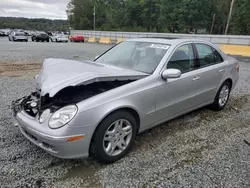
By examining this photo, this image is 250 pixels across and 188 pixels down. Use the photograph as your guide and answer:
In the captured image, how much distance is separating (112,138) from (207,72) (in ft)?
7.64

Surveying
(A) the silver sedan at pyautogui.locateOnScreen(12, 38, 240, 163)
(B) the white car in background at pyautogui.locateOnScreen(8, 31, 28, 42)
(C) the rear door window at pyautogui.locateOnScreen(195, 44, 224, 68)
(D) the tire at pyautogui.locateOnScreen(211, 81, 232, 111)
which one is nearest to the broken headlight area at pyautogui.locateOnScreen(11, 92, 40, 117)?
(A) the silver sedan at pyautogui.locateOnScreen(12, 38, 240, 163)

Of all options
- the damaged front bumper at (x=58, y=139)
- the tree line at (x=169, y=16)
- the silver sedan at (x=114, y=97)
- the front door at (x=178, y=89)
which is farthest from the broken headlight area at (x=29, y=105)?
the tree line at (x=169, y=16)

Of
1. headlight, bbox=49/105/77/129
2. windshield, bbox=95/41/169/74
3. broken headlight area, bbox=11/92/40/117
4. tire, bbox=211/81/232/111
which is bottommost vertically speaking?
tire, bbox=211/81/232/111

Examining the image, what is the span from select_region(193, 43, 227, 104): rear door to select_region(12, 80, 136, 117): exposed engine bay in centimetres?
162

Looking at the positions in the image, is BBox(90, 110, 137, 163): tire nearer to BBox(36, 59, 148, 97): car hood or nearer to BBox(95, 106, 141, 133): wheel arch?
BBox(95, 106, 141, 133): wheel arch

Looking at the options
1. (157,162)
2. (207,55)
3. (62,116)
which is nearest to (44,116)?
(62,116)

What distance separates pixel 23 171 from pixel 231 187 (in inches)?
94.2

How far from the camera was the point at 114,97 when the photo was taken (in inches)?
104

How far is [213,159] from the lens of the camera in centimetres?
292

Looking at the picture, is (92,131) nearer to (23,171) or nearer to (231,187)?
(23,171)

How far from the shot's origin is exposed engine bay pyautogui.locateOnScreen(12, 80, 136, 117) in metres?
2.60

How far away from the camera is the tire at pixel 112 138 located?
2543mm

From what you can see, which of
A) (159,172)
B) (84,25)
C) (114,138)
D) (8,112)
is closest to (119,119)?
(114,138)

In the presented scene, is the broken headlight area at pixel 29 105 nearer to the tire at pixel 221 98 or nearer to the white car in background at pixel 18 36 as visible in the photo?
the tire at pixel 221 98
